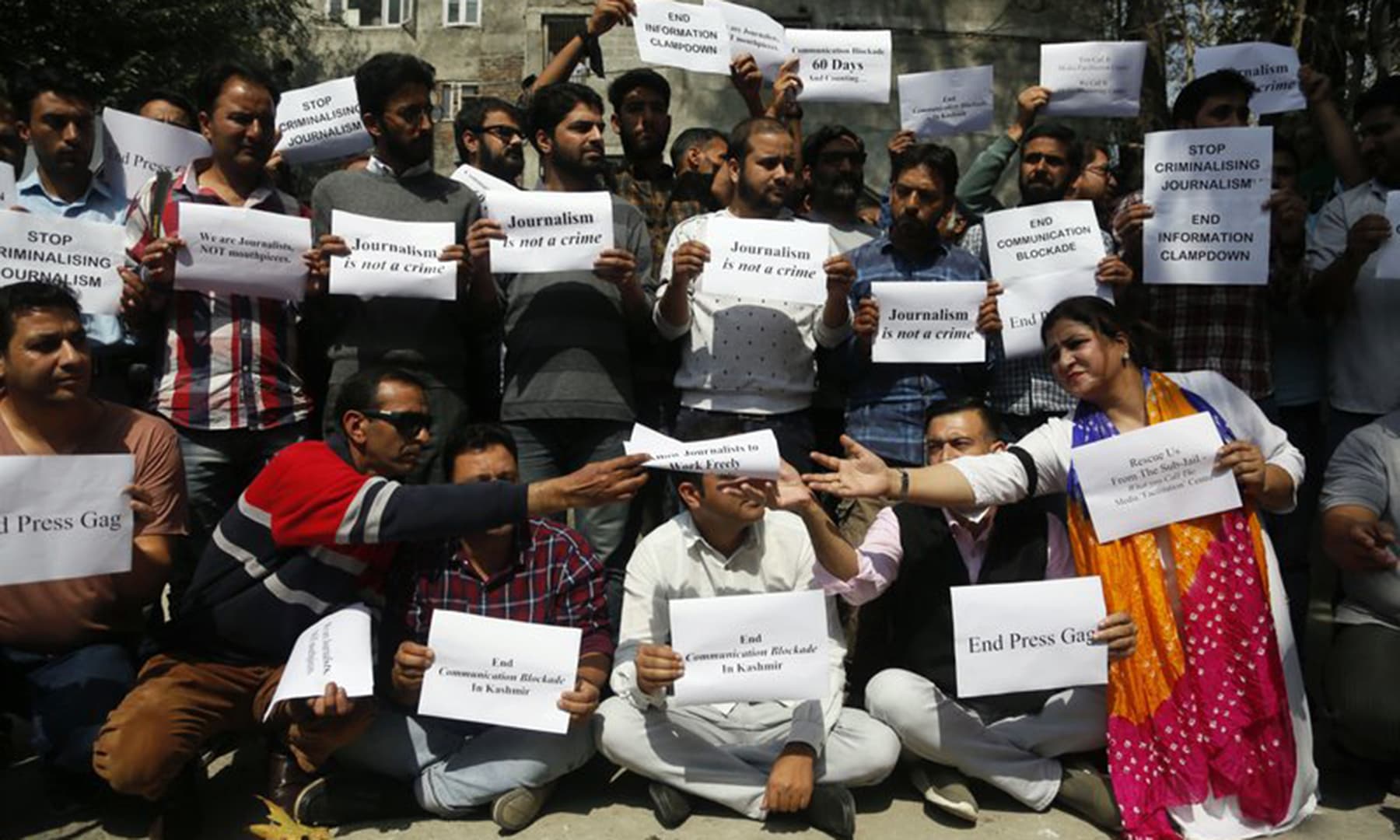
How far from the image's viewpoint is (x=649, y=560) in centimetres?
399

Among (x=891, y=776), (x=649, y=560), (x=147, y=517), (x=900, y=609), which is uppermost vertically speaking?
(x=147, y=517)

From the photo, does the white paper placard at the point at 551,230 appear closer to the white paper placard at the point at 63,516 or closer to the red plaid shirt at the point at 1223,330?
the white paper placard at the point at 63,516

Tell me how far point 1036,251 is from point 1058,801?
2.17 meters

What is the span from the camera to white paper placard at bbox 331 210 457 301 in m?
4.20

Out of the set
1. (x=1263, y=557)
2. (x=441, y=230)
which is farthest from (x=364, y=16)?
(x=1263, y=557)

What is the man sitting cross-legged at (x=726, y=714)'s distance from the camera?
3.68 m

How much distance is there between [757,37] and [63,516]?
12.5 ft

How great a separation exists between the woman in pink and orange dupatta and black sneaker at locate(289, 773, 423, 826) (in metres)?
1.82

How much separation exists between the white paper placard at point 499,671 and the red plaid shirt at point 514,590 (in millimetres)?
183

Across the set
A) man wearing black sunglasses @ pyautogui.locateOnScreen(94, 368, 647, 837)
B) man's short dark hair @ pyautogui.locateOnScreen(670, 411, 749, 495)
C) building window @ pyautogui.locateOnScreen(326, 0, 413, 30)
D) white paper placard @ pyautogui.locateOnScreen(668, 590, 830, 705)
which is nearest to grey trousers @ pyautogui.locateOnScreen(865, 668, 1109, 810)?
white paper placard @ pyautogui.locateOnScreen(668, 590, 830, 705)

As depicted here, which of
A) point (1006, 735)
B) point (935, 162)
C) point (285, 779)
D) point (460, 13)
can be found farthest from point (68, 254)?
point (460, 13)

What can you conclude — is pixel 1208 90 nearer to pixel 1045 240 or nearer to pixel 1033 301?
pixel 1045 240

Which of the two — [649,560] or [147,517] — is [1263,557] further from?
[147,517]

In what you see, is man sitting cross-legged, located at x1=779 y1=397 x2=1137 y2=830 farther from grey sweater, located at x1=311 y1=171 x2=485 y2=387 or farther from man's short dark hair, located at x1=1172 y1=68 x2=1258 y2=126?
man's short dark hair, located at x1=1172 y1=68 x2=1258 y2=126
